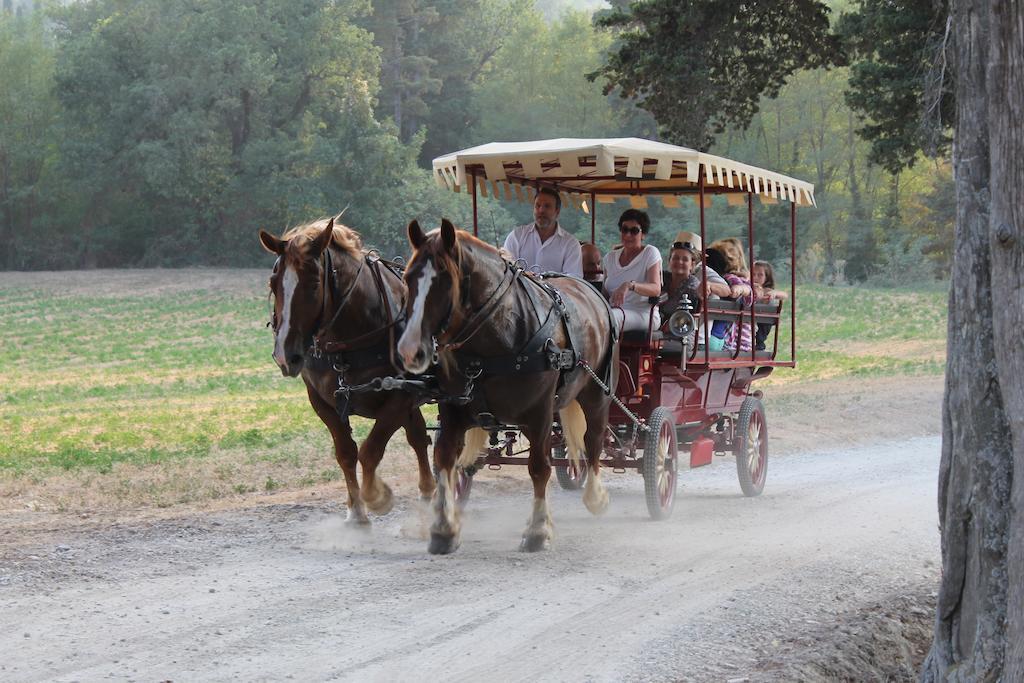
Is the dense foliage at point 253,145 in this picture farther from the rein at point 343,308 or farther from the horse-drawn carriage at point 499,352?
the rein at point 343,308

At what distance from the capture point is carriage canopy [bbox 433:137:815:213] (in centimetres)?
873

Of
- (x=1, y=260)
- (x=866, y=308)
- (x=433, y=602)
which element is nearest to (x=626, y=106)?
(x=866, y=308)

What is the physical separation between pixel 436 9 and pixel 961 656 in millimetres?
55675

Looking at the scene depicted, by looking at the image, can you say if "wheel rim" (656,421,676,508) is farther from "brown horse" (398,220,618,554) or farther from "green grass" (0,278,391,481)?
"green grass" (0,278,391,481)

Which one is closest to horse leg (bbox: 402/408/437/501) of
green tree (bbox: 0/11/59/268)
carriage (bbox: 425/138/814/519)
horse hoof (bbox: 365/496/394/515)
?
horse hoof (bbox: 365/496/394/515)

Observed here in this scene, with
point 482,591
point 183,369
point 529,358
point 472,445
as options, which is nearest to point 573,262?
point 472,445

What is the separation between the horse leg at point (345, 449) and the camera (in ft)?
27.8

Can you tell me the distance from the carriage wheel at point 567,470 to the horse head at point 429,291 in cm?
219

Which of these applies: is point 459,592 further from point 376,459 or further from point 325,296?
point 325,296

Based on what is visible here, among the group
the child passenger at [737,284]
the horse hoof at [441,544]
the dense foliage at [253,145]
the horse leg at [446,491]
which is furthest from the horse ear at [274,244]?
the dense foliage at [253,145]

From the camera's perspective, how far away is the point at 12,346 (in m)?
28.2

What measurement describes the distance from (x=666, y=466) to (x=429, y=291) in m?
3.07

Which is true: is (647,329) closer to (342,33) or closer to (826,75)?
(342,33)

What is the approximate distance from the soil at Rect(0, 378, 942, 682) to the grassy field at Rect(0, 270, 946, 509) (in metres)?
1.46
